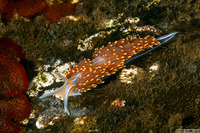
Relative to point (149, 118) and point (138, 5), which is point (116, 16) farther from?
point (149, 118)

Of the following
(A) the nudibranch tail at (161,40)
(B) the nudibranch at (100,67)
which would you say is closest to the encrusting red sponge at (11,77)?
(B) the nudibranch at (100,67)

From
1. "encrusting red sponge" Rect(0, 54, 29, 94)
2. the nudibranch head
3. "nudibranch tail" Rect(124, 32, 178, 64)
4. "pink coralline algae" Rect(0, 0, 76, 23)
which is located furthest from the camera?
"pink coralline algae" Rect(0, 0, 76, 23)

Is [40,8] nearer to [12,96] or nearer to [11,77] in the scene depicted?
[11,77]

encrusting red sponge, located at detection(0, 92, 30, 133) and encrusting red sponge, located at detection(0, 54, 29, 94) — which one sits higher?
encrusting red sponge, located at detection(0, 54, 29, 94)

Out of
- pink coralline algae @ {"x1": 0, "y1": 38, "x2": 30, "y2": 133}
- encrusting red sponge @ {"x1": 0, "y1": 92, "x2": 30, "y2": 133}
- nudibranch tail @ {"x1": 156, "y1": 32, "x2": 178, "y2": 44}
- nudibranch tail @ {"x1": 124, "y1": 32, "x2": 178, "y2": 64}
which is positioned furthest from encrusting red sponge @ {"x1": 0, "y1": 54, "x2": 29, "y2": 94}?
nudibranch tail @ {"x1": 156, "y1": 32, "x2": 178, "y2": 44}

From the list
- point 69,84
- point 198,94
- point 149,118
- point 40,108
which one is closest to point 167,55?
point 198,94

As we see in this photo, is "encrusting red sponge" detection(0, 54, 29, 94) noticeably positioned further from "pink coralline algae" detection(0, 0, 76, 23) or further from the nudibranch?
"pink coralline algae" detection(0, 0, 76, 23)
